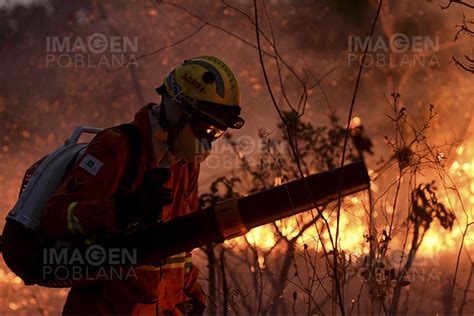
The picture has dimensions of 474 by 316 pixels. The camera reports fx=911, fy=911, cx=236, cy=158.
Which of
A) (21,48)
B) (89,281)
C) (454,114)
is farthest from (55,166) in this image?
(21,48)

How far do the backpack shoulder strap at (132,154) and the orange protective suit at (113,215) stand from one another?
21 mm

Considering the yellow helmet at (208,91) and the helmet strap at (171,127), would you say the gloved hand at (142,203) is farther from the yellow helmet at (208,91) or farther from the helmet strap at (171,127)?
the yellow helmet at (208,91)

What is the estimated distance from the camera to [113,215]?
12.0 feet

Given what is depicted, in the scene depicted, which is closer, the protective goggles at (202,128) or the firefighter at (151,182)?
the firefighter at (151,182)

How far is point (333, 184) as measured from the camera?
3.82 meters

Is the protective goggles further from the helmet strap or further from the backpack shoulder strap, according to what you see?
the backpack shoulder strap

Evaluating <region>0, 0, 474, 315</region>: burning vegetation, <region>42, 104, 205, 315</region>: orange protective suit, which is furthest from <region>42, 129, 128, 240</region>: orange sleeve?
<region>0, 0, 474, 315</region>: burning vegetation

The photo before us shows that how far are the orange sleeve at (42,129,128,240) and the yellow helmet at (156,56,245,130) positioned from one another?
0.40 meters

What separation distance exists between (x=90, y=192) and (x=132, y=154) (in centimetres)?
25

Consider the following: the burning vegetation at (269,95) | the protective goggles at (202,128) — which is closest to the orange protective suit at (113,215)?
the protective goggles at (202,128)

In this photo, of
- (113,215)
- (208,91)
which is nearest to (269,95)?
(208,91)

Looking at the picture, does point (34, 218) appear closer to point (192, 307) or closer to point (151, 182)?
point (151, 182)

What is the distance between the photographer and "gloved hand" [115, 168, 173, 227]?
3627mm

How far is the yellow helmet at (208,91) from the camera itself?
13.5ft
